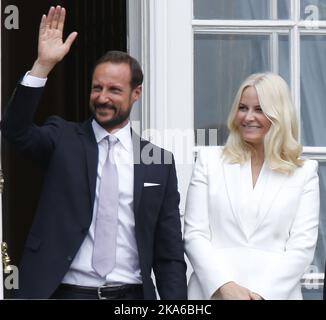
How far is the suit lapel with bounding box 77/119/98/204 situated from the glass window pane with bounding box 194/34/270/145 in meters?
0.93

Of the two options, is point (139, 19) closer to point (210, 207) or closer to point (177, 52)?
point (177, 52)

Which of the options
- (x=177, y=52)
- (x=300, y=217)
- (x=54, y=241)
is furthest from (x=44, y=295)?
(x=177, y=52)

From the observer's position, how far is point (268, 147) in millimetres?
6309

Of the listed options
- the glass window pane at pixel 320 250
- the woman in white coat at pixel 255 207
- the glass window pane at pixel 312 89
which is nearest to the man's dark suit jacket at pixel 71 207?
the woman in white coat at pixel 255 207

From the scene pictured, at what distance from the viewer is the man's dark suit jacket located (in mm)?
6035

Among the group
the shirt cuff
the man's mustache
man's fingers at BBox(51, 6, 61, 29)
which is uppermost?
man's fingers at BBox(51, 6, 61, 29)

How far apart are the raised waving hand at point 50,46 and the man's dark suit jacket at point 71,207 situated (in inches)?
4.9

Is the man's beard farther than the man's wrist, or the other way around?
the man's beard

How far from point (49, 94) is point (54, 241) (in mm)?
2402

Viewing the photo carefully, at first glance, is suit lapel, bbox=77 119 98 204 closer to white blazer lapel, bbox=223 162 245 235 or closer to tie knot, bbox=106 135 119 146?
tie knot, bbox=106 135 119 146

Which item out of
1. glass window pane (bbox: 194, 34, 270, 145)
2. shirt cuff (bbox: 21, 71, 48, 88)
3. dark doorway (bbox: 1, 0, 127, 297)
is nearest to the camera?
shirt cuff (bbox: 21, 71, 48, 88)

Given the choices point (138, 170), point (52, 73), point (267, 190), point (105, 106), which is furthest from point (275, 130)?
point (52, 73)

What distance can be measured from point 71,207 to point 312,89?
Answer: 5.26 ft

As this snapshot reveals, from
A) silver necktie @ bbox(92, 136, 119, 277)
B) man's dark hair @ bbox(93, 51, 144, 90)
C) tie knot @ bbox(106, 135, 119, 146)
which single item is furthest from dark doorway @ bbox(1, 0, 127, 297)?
silver necktie @ bbox(92, 136, 119, 277)
